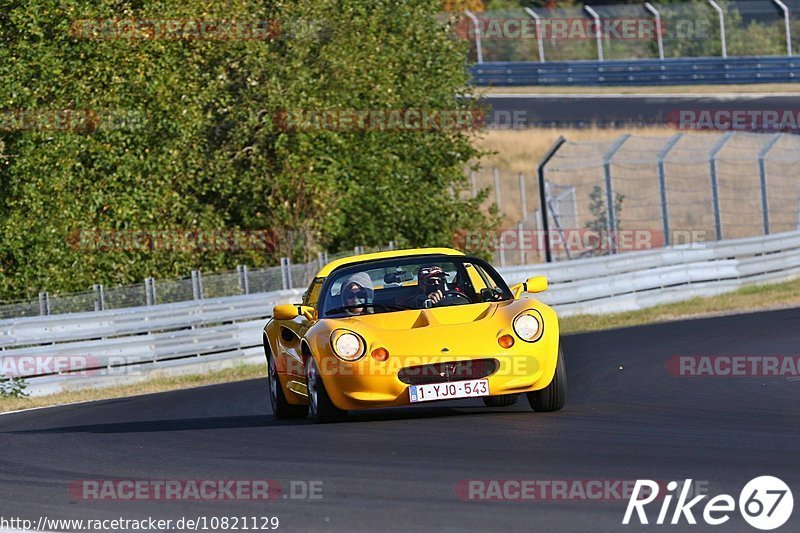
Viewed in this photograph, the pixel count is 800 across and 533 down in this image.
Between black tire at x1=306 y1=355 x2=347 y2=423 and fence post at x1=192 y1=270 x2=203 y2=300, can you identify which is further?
fence post at x1=192 y1=270 x2=203 y2=300

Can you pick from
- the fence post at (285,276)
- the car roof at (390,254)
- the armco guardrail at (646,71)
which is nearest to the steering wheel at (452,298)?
the car roof at (390,254)

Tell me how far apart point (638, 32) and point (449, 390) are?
40596mm

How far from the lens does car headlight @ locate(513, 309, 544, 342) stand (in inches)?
390

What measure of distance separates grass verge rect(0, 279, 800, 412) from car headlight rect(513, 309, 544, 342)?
8.83m

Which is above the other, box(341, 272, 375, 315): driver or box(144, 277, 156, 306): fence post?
box(341, 272, 375, 315): driver

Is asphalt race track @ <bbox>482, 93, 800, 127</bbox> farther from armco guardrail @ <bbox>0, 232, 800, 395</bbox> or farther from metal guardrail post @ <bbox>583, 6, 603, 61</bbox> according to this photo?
armco guardrail @ <bbox>0, 232, 800, 395</bbox>

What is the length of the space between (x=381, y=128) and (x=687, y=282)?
22.9 ft

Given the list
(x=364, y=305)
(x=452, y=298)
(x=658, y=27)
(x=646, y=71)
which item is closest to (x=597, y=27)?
(x=646, y=71)

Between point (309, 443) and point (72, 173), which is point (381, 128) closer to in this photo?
point (72, 173)

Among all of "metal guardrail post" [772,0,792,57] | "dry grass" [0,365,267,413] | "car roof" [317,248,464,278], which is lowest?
"dry grass" [0,365,267,413]

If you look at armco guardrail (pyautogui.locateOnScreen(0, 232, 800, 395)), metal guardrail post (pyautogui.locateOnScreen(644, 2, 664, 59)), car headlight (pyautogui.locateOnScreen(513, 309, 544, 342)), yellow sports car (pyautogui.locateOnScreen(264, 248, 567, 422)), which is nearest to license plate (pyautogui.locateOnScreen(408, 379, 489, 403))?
yellow sports car (pyautogui.locateOnScreen(264, 248, 567, 422))

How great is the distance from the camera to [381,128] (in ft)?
94.0

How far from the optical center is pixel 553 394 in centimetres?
1012

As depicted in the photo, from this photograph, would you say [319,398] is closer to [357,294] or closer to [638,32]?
[357,294]
